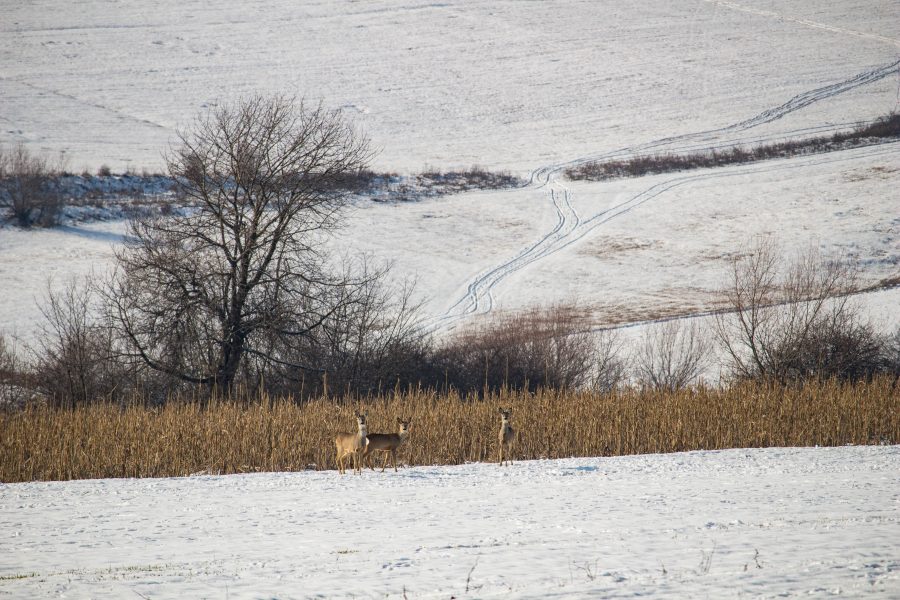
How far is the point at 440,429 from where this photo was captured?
13594 millimetres

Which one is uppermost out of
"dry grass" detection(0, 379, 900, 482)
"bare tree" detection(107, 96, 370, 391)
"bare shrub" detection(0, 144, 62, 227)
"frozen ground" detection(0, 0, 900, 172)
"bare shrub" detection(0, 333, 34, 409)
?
"frozen ground" detection(0, 0, 900, 172)

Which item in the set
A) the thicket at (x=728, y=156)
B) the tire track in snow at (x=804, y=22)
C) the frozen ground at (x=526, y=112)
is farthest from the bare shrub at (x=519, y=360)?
the tire track in snow at (x=804, y=22)

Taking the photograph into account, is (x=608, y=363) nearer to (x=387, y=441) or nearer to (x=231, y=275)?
(x=231, y=275)

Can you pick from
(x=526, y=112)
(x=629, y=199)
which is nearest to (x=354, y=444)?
(x=629, y=199)

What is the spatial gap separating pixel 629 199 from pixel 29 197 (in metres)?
33.0

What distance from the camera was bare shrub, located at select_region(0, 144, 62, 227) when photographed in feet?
135

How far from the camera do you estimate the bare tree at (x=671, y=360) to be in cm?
2425

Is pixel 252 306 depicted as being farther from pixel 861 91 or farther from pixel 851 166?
pixel 861 91

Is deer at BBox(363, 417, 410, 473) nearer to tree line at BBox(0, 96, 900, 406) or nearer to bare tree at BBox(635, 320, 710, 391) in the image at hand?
tree line at BBox(0, 96, 900, 406)

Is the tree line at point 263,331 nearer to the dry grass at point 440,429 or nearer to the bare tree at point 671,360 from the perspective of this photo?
the bare tree at point 671,360

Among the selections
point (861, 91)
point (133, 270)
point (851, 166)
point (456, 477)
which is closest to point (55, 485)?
point (456, 477)

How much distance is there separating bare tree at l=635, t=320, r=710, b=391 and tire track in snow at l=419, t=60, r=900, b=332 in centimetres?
690

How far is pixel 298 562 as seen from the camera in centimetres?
712

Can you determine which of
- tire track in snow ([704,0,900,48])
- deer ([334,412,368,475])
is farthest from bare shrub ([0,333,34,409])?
tire track in snow ([704,0,900,48])
